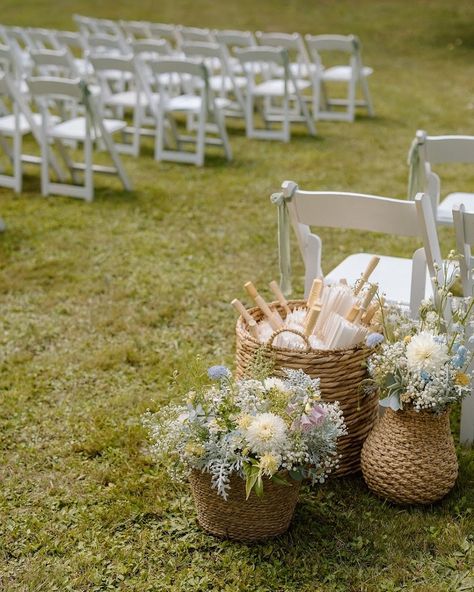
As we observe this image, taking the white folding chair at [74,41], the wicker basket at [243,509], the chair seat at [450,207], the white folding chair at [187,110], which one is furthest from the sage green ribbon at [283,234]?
the white folding chair at [74,41]

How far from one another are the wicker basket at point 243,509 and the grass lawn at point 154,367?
5 centimetres

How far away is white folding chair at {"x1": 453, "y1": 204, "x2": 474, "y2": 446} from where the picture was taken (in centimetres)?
354

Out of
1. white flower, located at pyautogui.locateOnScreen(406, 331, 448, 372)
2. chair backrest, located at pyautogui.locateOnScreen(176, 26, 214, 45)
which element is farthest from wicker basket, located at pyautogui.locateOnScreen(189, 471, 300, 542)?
chair backrest, located at pyautogui.locateOnScreen(176, 26, 214, 45)

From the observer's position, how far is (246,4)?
23.4 metres

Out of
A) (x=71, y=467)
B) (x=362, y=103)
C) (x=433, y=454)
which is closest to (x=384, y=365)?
(x=433, y=454)

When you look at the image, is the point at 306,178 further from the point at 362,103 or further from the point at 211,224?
the point at 362,103

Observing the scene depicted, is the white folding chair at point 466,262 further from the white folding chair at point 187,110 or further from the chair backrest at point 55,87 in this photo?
the white folding chair at point 187,110

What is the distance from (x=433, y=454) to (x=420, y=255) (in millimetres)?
792

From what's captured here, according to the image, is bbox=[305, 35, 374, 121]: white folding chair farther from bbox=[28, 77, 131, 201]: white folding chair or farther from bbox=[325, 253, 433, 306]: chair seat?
bbox=[325, 253, 433, 306]: chair seat

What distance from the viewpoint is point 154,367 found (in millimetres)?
4844

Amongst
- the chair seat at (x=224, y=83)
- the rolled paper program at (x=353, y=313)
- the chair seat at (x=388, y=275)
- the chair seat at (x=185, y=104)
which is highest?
the rolled paper program at (x=353, y=313)

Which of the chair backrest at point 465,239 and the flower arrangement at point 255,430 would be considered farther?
the chair backrest at point 465,239

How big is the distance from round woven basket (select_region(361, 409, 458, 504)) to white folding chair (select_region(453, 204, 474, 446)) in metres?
0.51

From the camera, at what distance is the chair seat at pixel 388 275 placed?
411 cm
